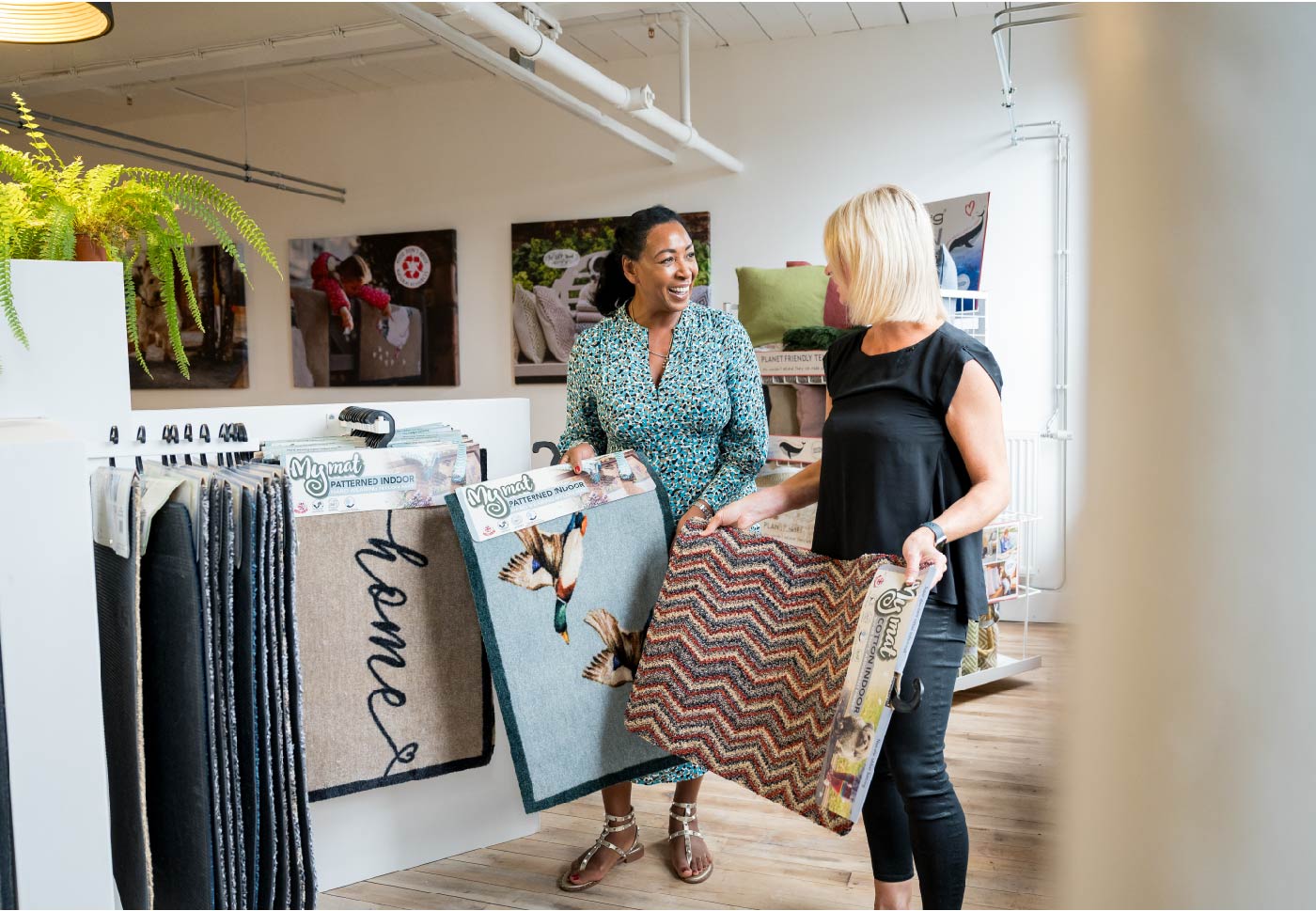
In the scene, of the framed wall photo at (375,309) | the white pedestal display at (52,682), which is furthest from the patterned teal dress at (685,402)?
the framed wall photo at (375,309)

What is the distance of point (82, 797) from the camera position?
31.3 inches

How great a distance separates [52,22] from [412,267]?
5.01m

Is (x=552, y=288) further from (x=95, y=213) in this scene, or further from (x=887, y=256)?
(x=887, y=256)

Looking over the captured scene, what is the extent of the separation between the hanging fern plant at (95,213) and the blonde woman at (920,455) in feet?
→ 3.72

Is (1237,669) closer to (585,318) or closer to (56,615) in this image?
(56,615)

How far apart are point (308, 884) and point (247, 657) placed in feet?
1.11

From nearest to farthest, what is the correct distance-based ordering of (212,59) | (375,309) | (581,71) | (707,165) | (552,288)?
(581,71)
(212,59)
(707,165)
(552,288)
(375,309)

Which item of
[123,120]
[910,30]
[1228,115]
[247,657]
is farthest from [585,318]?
[1228,115]

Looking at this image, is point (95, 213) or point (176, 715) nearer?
point (176, 715)

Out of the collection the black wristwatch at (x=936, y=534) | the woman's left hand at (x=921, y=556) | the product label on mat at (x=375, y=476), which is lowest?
the woman's left hand at (x=921, y=556)

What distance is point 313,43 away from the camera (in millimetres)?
6191

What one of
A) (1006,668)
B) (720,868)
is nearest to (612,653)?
(720,868)

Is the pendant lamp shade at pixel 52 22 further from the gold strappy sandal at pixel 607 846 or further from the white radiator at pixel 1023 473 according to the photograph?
the white radiator at pixel 1023 473

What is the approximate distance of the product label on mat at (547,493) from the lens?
7.13 feet
